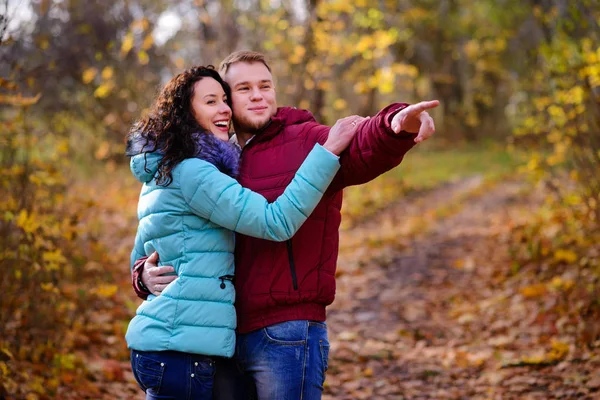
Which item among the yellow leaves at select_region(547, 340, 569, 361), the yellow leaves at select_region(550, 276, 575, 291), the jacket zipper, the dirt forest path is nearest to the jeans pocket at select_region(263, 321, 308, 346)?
the jacket zipper

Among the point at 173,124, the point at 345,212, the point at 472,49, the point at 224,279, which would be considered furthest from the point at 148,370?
the point at 472,49

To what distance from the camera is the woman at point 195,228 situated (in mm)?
2482

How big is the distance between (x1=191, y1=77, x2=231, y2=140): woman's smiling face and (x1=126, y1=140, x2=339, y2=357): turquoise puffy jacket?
231mm

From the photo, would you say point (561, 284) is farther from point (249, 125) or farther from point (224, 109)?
point (224, 109)

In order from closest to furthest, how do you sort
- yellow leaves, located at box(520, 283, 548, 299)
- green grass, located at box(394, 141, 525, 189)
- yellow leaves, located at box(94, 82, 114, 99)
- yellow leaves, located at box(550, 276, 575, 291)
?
yellow leaves, located at box(550, 276, 575, 291), yellow leaves, located at box(520, 283, 548, 299), yellow leaves, located at box(94, 82, 114, 99), green grass, located at box(394, 141, 525, 189)

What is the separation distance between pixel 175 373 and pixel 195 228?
54 centimetres

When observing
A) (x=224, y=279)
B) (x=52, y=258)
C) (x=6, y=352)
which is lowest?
(x=6, y=352)

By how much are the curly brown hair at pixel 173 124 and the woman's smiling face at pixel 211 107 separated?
0.8 inches

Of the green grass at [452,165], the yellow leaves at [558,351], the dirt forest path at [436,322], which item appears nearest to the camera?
the dirt forest path at [436,322]

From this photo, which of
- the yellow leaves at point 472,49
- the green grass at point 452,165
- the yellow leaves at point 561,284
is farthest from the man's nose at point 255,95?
the yellow leaves at point 472,49

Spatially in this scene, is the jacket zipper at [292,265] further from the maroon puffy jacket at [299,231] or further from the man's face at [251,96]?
the man's face at [251,96]

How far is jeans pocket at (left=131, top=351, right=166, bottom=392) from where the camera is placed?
8.21 feet

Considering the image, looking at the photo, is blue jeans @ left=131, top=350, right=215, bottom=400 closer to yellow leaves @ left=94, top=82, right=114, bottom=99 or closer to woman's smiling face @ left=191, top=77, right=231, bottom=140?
woman's smiling face @ left=191, top=77, right=231, bottom=140

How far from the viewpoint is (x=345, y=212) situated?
11.6 metres
